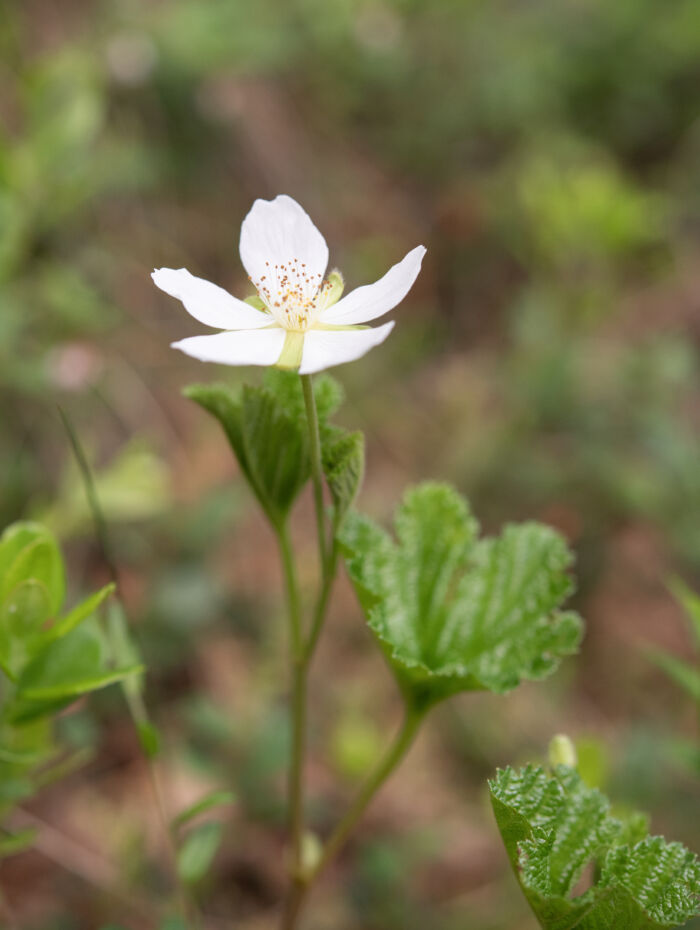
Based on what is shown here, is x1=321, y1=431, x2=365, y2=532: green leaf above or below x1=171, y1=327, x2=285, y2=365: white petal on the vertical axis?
below

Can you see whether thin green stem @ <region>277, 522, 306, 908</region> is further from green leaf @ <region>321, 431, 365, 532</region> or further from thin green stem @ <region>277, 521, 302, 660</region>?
green leaf @ <region>321, 431, 365, 532</region>

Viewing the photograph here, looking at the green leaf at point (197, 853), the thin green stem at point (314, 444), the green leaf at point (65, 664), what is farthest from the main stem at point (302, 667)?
the green leaf at point (65, 664)

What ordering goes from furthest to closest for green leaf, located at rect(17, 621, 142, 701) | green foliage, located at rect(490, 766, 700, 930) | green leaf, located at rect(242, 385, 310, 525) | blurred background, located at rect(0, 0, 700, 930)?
blurred background, located at rect(0, 0, 700, 930)
green leaf, located at rect(17, 621, 142, 701)
green leaf, located at rect(242, 385, 310, 525)
green foliage, located at rect(490, 766, 700, 930)

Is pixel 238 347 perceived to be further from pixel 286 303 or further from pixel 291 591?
pixel 291 591

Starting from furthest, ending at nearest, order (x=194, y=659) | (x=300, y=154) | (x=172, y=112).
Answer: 1. (x=300, y=154)
2. (x=172, y=112)
3. (x=194, y=659)

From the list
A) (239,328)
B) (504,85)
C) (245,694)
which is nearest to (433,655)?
(239,328)

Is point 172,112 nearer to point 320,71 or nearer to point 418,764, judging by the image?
point 320,71

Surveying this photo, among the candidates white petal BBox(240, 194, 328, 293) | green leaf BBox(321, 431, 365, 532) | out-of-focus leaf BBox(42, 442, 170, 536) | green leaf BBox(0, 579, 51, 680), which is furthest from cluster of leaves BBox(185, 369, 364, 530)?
out-of-focus leaf BBox(42, 442, 170, 536)
